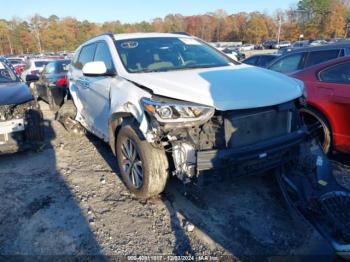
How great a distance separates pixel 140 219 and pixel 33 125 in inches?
102

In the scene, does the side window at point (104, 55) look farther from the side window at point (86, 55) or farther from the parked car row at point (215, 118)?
the side window at point (86, 55)

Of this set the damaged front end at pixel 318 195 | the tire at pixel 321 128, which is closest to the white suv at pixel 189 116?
the damaged front end at pixel 318 195

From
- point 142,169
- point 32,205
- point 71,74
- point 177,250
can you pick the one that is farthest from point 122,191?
point 71,74

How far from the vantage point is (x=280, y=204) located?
11.5ft

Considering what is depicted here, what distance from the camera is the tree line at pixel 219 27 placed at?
8306cm

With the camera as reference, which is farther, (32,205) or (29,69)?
(29,69)

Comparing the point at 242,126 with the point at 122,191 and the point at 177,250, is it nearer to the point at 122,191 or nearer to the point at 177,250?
the point at 177,250

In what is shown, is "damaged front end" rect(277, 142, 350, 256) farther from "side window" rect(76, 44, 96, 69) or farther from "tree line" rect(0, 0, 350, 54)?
"tree line" rect(0, 0, 350, 54)

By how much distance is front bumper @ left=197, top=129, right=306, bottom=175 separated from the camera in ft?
9.39

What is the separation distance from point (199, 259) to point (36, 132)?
3417 mm

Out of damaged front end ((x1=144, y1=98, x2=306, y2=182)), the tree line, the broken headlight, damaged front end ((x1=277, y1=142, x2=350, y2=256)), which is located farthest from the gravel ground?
the tree line

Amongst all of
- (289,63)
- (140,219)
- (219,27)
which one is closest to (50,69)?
(289,63)

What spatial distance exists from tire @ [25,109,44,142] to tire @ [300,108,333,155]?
12.8 ft

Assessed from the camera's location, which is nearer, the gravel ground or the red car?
the gravel ground
